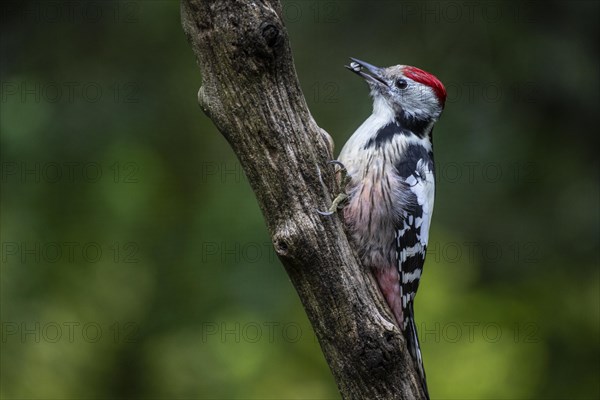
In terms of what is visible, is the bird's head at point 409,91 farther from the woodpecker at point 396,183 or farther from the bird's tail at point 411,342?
the bird's tail at point 411,342

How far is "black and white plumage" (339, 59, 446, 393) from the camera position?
141 inches

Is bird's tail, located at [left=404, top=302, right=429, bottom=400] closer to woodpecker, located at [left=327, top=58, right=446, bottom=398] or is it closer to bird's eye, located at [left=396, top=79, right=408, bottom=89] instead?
woodpecker, located at [left=327, top=58, right=446, bottom=398]

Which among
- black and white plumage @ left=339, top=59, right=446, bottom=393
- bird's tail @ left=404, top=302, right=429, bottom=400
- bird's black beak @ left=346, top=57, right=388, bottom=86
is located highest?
bird's black beak @ left=346, top=57, right=388, bottom=86

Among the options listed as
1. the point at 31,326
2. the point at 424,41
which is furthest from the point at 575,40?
the point at 31,326

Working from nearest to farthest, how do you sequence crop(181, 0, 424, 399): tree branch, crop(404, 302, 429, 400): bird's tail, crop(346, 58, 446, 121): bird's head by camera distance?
1. crop(181, 0, 424, 399): tree branch
2. crop(404, 302, 429, 400): bird's tail
3. crop(346, 58, 446, 121): bird's head

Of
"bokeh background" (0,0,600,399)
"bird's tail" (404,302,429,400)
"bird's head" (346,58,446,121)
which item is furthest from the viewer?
"bokeh background" (0,0,600,399)

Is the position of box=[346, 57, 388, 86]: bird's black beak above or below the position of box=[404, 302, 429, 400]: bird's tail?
above

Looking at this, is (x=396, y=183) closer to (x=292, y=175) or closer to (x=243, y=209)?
(x=292, y=175)

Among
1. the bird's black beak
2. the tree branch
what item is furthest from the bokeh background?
the tree branch

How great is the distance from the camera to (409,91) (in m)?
3.98

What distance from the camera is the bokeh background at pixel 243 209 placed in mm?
4855

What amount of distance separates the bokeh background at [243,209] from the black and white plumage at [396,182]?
3.89ft

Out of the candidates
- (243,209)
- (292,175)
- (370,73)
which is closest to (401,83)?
(370,73)

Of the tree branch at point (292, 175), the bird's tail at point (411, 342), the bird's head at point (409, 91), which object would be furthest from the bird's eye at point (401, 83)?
the bird's tail at point (411, 342)
